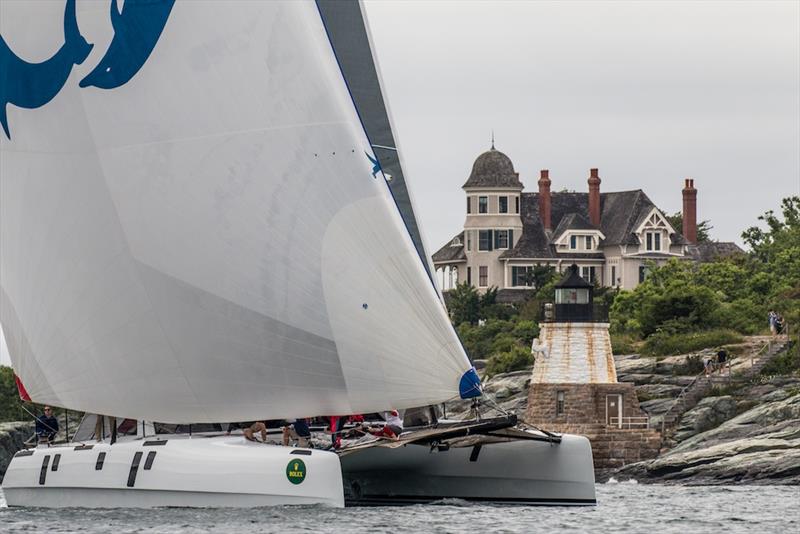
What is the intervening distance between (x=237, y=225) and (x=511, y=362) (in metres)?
40.0

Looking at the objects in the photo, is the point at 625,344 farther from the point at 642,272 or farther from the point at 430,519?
the point at 430,519

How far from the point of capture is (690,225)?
344 ft

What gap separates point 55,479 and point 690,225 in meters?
76.7

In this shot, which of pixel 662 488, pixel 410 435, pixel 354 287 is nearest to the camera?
pixel 354 287

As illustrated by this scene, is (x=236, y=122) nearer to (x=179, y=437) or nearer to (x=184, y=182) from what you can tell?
(x=184, y=182)

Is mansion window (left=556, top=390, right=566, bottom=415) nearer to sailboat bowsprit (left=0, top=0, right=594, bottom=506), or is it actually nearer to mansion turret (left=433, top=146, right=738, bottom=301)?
sailboat bowsprit (left=0, top=0, right=594, bottom=506)

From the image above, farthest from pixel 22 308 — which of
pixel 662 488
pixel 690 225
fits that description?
pixel 690 225

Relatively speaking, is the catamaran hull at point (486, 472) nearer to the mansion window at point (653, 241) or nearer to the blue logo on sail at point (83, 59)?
the blue logo on sail at point (83, 59)

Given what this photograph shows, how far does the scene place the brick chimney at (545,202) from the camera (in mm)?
100062

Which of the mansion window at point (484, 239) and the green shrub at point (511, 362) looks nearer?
the green shrub at point (511, 362)

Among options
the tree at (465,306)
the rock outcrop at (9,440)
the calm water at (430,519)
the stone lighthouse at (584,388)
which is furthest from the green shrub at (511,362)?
the calm water at (430,519)

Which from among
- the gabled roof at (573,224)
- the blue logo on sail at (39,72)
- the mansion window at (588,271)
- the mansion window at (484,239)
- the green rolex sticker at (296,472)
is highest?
the gabled roof at (573,224)

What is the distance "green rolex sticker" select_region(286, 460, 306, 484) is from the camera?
27.8 meters

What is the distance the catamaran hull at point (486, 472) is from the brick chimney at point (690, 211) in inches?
2863
